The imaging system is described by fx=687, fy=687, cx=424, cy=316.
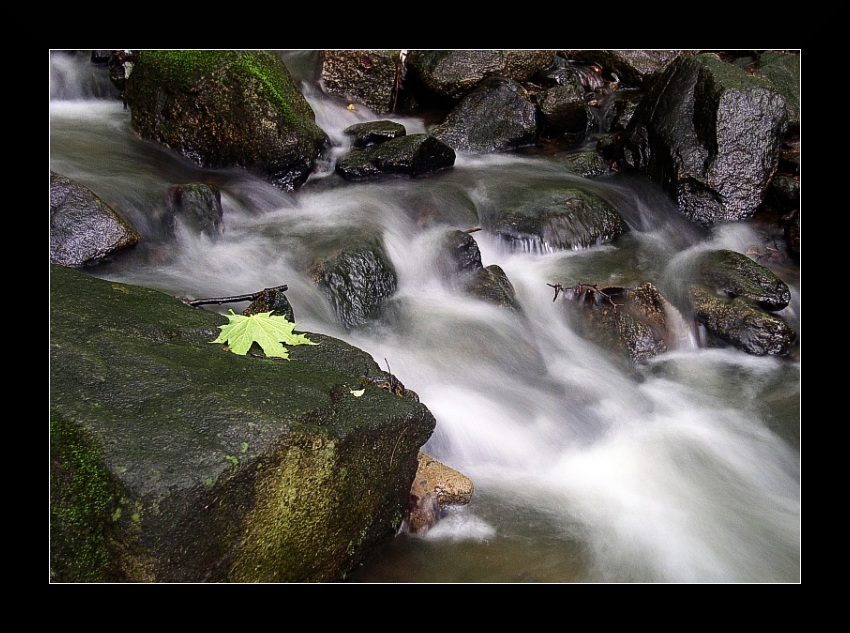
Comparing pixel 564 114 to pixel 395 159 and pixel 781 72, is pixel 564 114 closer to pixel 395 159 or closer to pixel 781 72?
pixel 781 72

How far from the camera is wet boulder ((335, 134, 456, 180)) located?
787 centimetres

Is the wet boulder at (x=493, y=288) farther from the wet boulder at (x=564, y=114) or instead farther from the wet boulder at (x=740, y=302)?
the wet boulder at (x=564, y=114)

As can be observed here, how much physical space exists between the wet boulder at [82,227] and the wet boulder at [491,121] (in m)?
5.10

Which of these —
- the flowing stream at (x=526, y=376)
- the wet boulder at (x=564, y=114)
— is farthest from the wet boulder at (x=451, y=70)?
the flowing stream at (x=526, y=376)

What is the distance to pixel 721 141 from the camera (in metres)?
7.72

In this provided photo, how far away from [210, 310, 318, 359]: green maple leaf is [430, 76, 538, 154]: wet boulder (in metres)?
6.35

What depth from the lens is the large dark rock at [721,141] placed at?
7715mm

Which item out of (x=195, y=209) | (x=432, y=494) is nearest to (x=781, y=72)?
(x=195, y=209)

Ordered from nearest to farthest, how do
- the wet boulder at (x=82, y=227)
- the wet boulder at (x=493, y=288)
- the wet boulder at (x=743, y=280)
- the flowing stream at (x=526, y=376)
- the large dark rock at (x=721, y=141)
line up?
the flowing stream at (x=526, y=376) → the wet boulder at (x=82, y=227) → the wet boulder at (x=493, y=288) → the wet boulder at (x=743, y=280) → the large dark rock at (x=721, y=141)

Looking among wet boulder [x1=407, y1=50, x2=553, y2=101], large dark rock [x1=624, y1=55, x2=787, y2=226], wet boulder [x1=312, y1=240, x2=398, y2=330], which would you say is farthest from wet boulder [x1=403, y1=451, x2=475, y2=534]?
wet boulder [x1=407, y1=50, x2=553, y2=101]

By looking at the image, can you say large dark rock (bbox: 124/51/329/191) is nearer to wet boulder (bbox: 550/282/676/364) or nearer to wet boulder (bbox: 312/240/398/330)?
wet boulder (bbox: 312/240/398/330)

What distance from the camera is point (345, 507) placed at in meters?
2.67

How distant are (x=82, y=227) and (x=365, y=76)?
19.3 ft

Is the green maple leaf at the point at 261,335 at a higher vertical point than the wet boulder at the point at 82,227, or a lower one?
lower
